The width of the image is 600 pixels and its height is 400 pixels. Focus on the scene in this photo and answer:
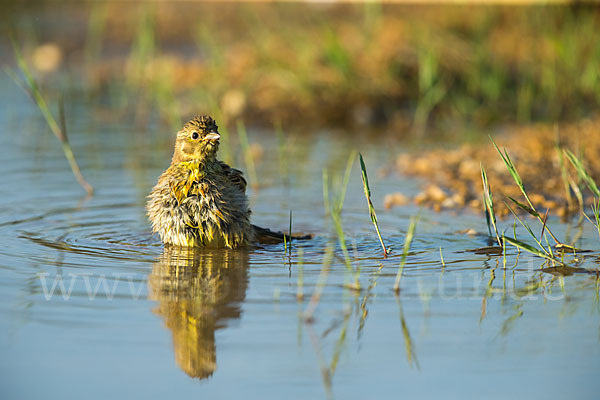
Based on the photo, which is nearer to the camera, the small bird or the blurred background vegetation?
the small bird

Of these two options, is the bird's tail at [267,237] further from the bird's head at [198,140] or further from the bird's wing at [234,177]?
the bird's head at [198,140]

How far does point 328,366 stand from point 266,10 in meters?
15.4

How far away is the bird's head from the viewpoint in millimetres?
6129

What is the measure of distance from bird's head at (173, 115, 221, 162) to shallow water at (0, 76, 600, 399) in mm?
693

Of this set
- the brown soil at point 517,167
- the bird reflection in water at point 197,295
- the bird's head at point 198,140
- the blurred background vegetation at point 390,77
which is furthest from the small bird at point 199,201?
the blurred background vegetation at point 390,77

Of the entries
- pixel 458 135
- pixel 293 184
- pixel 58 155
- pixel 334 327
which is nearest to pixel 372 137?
pixel 458 135

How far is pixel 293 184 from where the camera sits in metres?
8.38

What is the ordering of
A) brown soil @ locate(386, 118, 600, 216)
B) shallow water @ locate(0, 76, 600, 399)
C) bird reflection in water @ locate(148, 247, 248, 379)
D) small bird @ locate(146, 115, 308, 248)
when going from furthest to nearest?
brown soil @ locate(386, 118, 600, 216)
small bird @ locate(146, 115, 308, 248)
bird reflection in water @ locate(148, 247, 248, 379)
shallow water @ locate(0, 76, 600, 399)

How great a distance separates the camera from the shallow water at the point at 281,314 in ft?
12.3

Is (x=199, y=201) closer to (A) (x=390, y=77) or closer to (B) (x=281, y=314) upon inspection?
(B) (x=281, y=314)

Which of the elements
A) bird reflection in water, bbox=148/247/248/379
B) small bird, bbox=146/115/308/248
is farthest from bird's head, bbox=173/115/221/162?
bird reflection in water, bbox=148/247/248/379

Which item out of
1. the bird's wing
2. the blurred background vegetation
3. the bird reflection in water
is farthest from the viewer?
the blurred background vegetation

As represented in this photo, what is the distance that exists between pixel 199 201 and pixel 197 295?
1201mm

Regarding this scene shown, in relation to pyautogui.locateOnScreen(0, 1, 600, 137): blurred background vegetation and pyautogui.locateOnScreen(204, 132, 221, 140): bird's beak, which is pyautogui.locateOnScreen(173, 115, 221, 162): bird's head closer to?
pyautogui.locateOnScreen(204, 132, 221, 140): bird's beak
